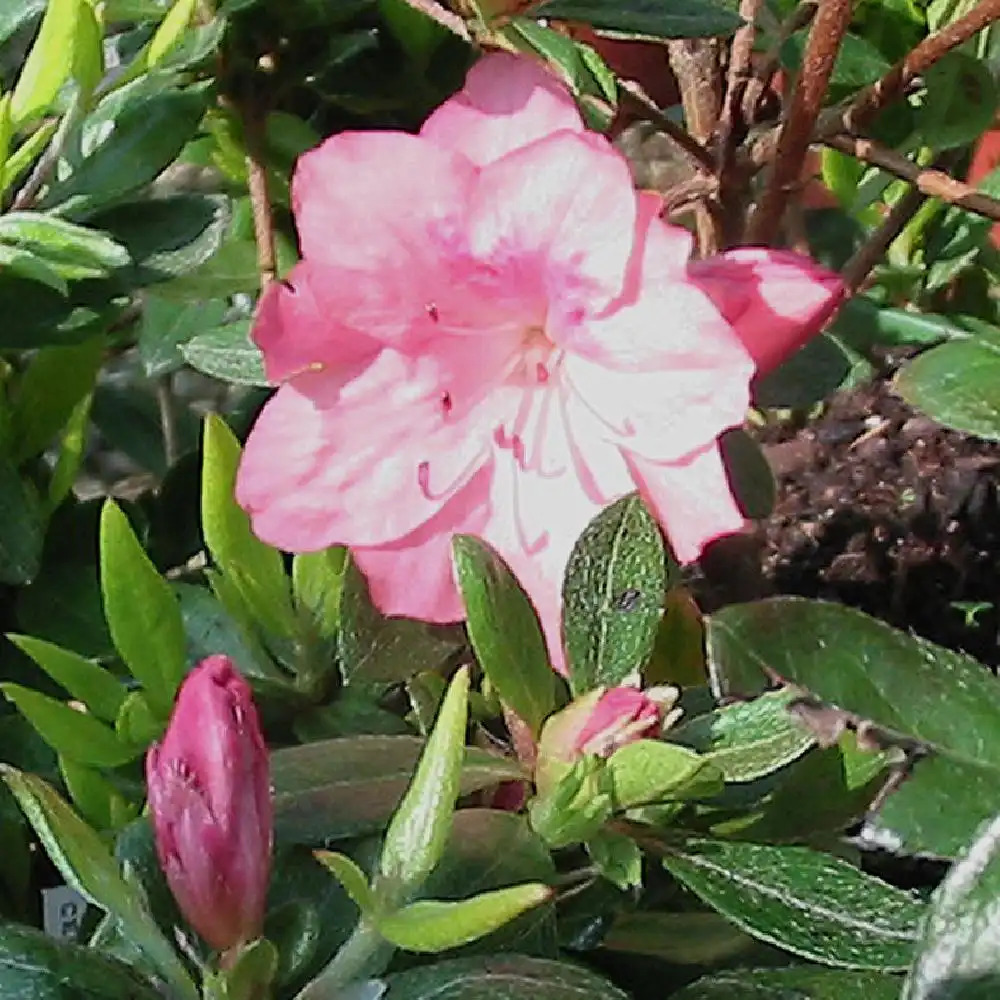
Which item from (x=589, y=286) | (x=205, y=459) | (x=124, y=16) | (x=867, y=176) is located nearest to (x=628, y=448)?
(x=589, y=286)

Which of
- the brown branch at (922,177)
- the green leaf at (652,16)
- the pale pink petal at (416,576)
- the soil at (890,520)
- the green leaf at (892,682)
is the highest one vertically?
the green leaf at (652,16)

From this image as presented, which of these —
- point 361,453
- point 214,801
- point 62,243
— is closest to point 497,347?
point 361,453

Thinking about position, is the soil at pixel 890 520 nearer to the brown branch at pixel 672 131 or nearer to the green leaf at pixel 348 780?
the brown branch at pixel 672 131

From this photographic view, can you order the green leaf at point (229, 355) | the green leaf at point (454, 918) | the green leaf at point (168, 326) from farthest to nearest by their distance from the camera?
A: the green leaf at point (168, 326) → the green leaf at point (229, 355) → the green leaf at point (454, 918)

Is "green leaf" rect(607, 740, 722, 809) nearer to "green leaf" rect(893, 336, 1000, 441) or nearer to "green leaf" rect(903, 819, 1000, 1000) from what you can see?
"green leaf" rect(903, 819, 1000, 1000)

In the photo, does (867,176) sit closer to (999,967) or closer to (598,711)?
(598,711)

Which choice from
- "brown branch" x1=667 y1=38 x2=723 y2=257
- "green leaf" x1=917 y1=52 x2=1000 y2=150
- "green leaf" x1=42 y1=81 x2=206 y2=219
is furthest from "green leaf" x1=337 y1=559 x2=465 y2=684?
"green leaf" x1=917 y1=52 x2=1000 y2=150

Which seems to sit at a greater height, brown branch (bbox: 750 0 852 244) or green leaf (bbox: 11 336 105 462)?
brown branch (bbox: 750 0 852 244)

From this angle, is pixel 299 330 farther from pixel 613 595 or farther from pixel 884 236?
pixel 884 236

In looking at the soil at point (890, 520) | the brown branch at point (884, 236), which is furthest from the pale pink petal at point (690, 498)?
the soil at point (890, 520)
